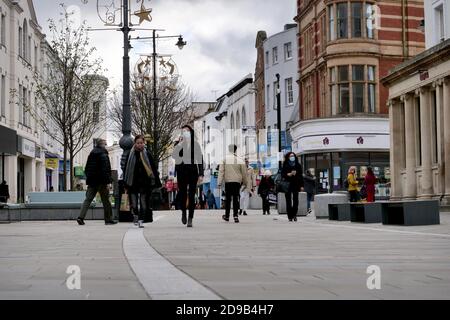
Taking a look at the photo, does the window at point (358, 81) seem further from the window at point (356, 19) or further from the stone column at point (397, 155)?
the stone column at point (397, 155)

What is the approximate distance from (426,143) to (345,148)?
55.3 ft

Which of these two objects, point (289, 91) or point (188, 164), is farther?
point (289, 91)

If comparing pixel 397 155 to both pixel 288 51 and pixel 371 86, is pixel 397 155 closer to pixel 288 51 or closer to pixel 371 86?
pixel 371 86

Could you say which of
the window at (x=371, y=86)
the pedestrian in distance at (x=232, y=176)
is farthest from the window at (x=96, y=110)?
the pedestrian in distance at (x=232, y=176)

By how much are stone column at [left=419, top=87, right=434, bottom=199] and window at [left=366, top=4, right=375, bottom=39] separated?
15961 millimetres

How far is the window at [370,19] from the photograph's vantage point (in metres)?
46.7

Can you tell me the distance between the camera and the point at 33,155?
5097 centimetres

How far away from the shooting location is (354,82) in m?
46.8

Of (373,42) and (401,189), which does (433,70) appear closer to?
(401,189)

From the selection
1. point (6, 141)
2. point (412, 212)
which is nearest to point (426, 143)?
point (412, 212)

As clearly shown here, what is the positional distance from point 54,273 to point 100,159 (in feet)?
41.0

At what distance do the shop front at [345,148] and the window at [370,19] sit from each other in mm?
5151

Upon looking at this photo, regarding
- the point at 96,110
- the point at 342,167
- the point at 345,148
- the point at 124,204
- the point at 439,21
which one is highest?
the point at 439,21
